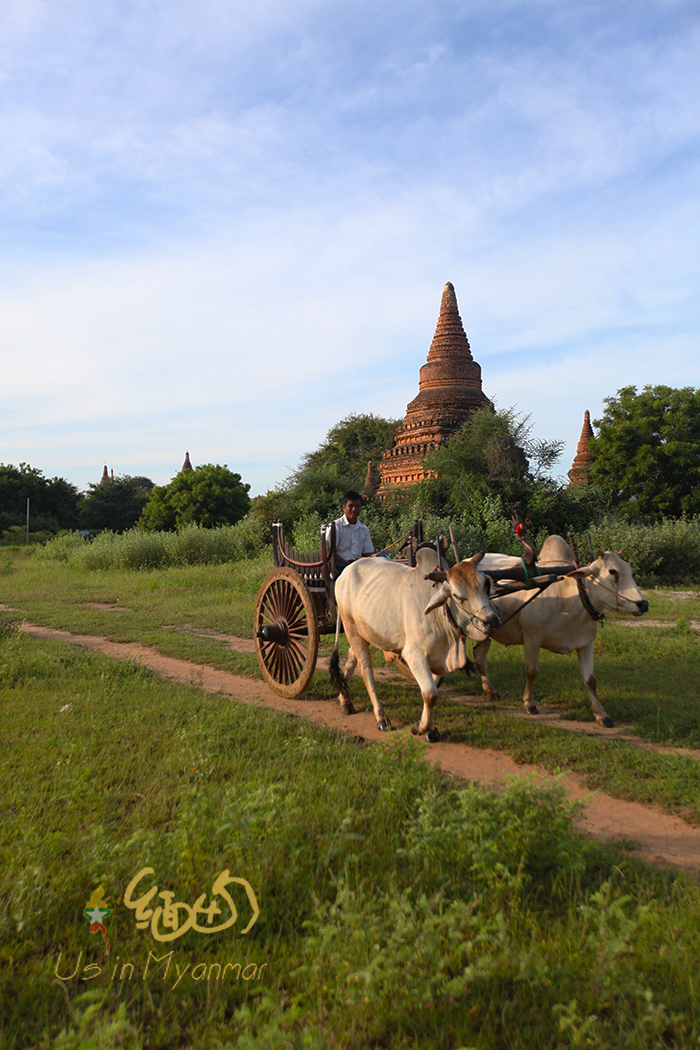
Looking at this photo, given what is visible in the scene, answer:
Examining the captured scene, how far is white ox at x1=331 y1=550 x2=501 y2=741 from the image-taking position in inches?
185

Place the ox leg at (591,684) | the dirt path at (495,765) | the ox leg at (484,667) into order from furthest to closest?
1. the ox leg at (484,667)
2. the ox leg at (591,684)
3. the dirt path at (495,765)

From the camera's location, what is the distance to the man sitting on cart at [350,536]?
6.51 m

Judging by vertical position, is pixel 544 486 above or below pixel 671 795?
above

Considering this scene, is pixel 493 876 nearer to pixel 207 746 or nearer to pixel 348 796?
pixel 348 796

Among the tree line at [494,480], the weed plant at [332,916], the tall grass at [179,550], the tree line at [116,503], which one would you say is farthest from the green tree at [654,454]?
the weed plant at [332,916]

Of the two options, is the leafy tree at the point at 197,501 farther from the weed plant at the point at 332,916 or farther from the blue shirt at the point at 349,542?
the weed plant at the point at 332,916

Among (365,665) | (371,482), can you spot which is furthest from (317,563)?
(371,482)

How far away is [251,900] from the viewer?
2590mm

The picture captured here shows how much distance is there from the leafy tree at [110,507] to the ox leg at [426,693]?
135ft

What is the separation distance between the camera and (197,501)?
106ft

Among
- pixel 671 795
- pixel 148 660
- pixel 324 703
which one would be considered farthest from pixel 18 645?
pixel 671 795

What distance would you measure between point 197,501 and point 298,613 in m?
26.9

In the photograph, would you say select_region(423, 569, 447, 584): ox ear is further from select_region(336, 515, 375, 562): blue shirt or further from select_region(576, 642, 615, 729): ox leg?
select_region(336, 515, 375, 562): blue shirt

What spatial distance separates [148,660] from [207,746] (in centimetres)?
397
